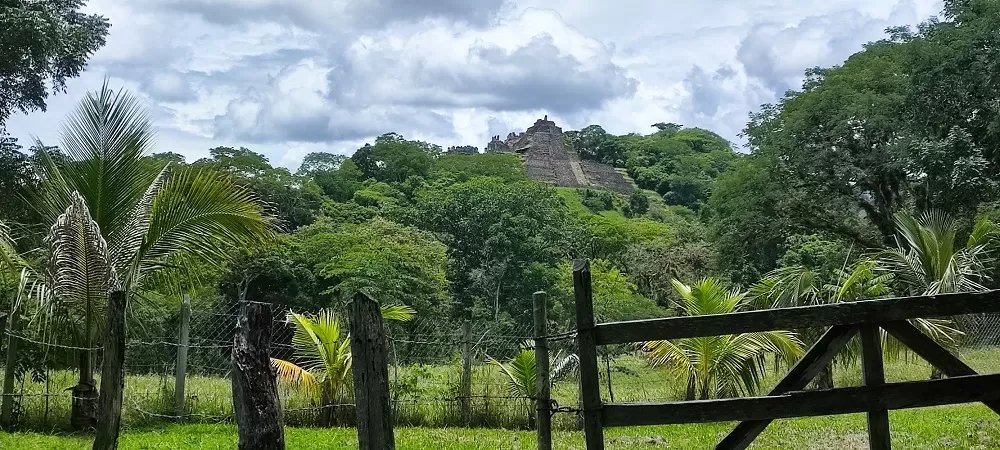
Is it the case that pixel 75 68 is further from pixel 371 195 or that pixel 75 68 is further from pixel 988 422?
pixel 371 195

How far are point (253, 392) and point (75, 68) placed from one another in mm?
16110

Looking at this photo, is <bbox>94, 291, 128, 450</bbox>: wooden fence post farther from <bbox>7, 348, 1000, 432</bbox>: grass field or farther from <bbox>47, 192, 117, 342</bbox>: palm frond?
<bbox>7, 348, 1000, 432</bbox>: grass field

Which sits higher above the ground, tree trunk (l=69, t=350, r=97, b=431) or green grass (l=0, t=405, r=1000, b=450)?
tree trunk (l=69, t=350, r=97, b=431)

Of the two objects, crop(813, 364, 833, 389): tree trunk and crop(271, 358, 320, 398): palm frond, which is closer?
crop(813, 364, 833, 389): tree trunk

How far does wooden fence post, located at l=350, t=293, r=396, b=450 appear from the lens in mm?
4211

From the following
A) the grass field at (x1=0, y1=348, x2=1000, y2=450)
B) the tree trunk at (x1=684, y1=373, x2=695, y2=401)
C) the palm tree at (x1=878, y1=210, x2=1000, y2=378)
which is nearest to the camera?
the grass field at (x1=0, y1=348, x2=1000, y2=450)

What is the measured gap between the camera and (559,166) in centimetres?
9912

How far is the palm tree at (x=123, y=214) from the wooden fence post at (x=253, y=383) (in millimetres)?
4837

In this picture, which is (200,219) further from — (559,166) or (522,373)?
(559,166)

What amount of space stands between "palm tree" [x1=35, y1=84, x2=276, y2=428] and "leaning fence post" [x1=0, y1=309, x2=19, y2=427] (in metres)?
0.68

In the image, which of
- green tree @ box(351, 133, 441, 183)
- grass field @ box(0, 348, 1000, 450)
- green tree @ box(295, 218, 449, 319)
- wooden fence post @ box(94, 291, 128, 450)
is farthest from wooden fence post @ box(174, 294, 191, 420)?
green tree @ box(351, 133, 441, 183)

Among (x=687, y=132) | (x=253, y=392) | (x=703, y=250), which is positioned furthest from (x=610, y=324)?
(x=687, y=132)

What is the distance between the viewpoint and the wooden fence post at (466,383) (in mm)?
10914

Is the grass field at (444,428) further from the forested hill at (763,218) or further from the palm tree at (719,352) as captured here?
the forested hill at (763,218)
